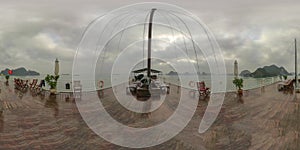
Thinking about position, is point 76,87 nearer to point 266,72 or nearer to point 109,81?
point 109,81

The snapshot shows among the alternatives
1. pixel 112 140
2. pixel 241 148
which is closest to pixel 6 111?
pixel 112 140

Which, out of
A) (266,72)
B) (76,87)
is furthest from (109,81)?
(266,72)

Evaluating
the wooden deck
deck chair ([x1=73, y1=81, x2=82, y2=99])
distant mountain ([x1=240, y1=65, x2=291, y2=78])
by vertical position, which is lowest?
the wooden deck

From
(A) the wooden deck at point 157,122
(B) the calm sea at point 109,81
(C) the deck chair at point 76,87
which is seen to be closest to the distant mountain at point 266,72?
(B) the calm sea at point 109,81

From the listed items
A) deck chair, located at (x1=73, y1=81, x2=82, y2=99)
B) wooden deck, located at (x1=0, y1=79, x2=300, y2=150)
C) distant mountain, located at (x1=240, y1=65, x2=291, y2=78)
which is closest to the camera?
wooden deck, located at (x1=0, y1=79, x2=300, y2=150)

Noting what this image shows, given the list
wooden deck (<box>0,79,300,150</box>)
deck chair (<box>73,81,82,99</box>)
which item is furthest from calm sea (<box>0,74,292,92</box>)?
wooden deck (<box>0,79,300,150</box>)

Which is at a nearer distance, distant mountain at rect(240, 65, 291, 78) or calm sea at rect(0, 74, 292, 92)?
calm sea at rect(0, 74, 292, 92)

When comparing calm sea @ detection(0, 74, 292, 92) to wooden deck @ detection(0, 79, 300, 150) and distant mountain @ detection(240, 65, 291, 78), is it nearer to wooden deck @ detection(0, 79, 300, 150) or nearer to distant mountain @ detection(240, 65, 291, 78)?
distant mountain @ detection(240, 65, 291, 78)

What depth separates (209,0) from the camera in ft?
22.1

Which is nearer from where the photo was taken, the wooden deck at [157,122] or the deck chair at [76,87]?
the wooden deck at [157,122]

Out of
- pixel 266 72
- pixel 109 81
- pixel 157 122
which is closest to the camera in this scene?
pixel 157 122

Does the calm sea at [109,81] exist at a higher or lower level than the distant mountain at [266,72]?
lower

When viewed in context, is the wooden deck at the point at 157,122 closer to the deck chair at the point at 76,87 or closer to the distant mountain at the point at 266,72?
the deck chair at the point at 76,87

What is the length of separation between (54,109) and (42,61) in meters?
5.24
